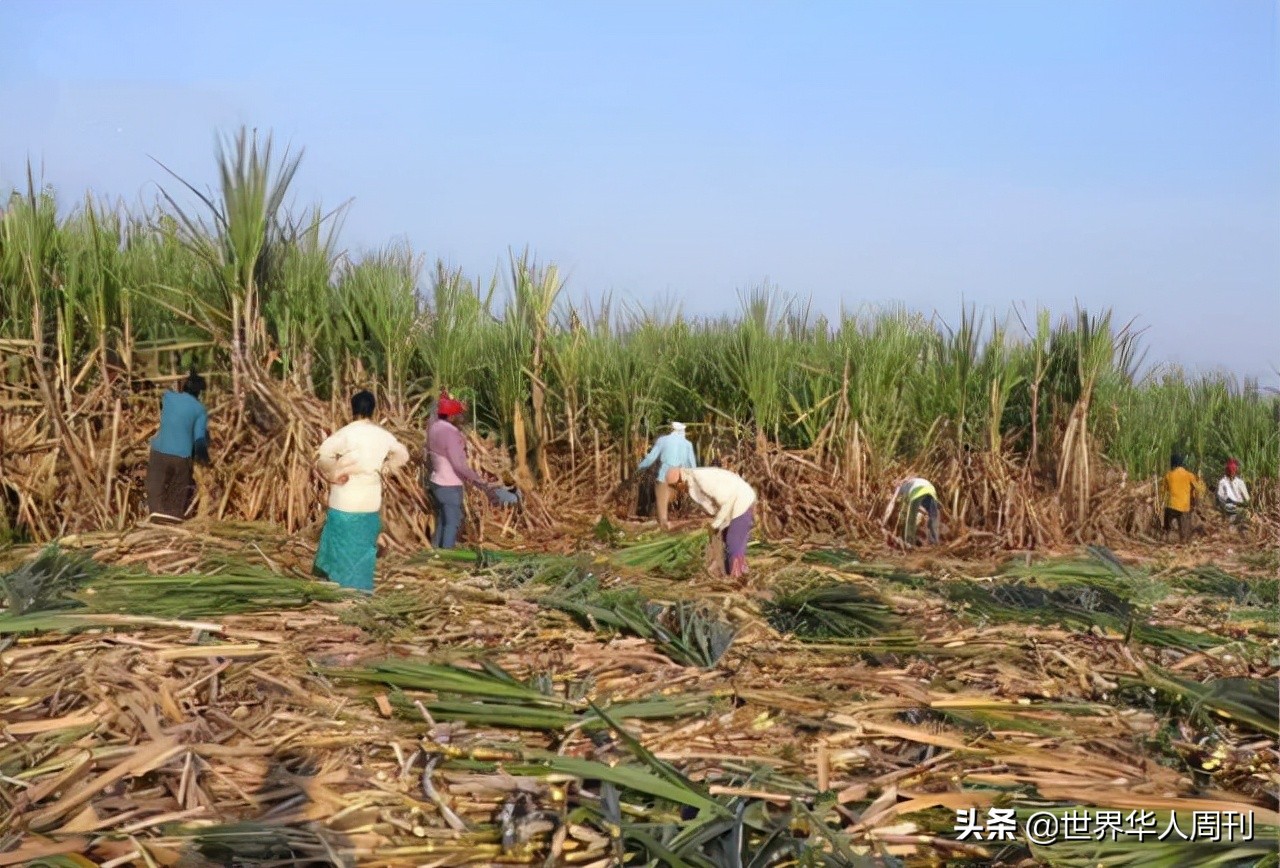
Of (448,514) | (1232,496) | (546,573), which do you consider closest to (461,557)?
(448,514)

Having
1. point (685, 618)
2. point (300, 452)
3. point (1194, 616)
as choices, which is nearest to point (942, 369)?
point (1194, 616)

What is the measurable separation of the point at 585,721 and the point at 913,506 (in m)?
6.70

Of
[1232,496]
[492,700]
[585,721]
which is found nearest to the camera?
[585,721]

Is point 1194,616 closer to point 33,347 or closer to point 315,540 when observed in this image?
point 315,540

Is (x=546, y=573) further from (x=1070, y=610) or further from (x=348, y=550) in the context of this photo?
(x=1070, y=610)

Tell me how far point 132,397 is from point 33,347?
720 mm

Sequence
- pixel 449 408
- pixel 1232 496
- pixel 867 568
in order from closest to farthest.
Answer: pixel 867 568 < pixel 449 408 < pixel 1232 496

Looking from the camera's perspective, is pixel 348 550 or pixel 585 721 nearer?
pixel 585 721

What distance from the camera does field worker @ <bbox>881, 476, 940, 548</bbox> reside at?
9.85 metres

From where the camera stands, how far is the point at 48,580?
511cm

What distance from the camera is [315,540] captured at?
776cm

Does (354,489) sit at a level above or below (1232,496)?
above

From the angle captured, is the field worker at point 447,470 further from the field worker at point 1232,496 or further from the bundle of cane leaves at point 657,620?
the field worker at point 1232,496

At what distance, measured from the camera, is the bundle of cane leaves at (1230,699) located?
4000 millimetres
